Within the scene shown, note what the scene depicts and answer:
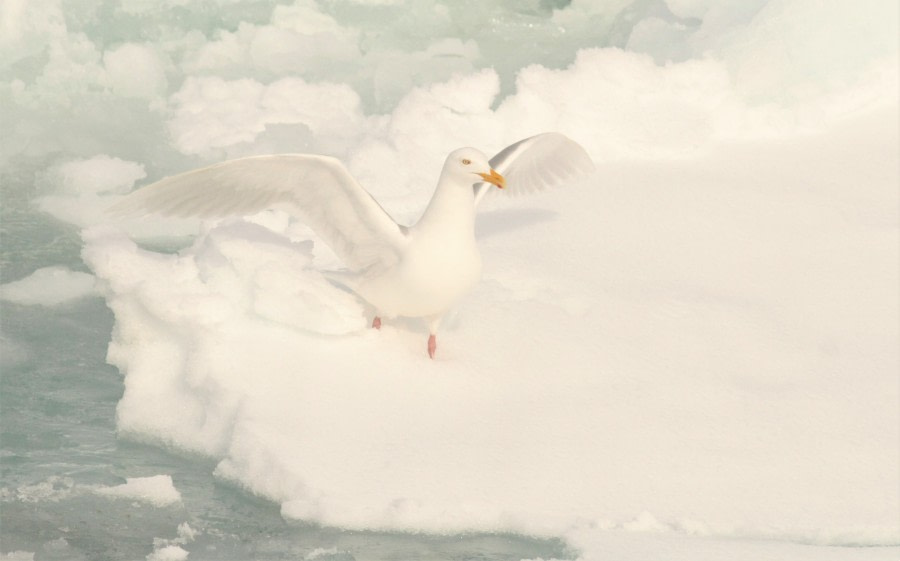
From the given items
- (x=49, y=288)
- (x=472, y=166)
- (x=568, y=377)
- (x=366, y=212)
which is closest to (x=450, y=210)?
(x=472, y=166)

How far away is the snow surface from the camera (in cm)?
522

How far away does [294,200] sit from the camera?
19.9 ft

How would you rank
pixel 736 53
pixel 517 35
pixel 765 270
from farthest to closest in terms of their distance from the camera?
pixel 517 35, pixel 736 53, pixel 765 270

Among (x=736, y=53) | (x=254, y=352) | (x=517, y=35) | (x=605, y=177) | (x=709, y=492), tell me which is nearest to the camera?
(x=709, y=492)

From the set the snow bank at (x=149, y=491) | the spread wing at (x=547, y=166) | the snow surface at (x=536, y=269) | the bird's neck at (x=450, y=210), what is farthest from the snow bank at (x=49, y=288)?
the spread wing at (x=547, y=166)

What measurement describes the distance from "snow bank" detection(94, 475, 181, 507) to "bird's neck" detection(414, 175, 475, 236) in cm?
153

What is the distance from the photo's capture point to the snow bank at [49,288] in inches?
268

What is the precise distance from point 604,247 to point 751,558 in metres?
2.51

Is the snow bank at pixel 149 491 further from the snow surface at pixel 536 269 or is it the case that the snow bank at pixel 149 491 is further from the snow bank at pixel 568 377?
the snow bank at pixel 568 377

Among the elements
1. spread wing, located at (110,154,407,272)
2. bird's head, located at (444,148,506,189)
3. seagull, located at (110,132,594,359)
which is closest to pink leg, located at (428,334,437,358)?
seagull, located at (110,132,594,359)

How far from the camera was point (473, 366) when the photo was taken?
5980 millimetres

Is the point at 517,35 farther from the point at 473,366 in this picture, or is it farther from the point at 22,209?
the point at 473,366

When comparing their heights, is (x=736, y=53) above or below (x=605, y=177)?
above

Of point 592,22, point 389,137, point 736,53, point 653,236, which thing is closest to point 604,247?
point 653,236
